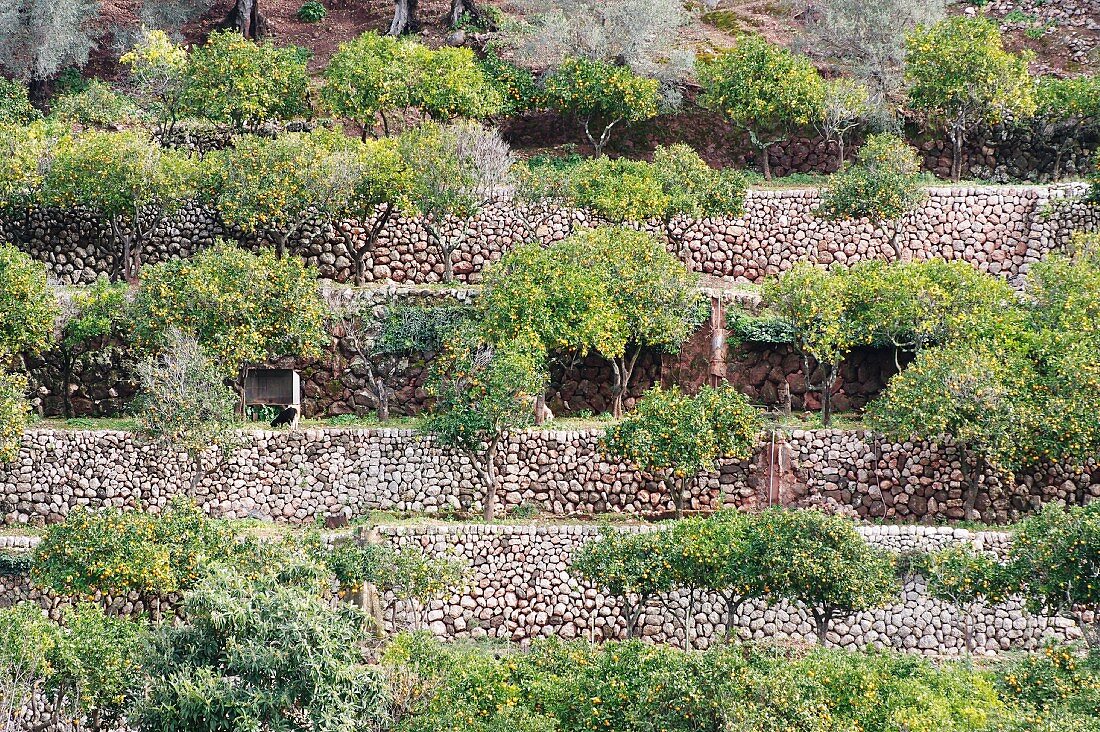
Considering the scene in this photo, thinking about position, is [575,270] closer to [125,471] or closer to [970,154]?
[125,471]

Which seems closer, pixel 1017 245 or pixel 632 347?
pixel 632 347

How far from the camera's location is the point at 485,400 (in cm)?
4619

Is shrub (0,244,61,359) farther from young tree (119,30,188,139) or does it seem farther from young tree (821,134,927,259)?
young tree (821,134,927,259)

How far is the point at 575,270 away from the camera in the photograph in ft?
163

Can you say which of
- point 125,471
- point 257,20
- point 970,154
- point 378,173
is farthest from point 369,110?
point 970,154

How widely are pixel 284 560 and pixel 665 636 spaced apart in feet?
37.1

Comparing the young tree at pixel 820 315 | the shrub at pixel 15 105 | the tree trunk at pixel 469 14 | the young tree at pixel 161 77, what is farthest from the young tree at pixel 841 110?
the shrub at pixel 15 105

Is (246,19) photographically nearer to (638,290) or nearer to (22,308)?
(22,308)

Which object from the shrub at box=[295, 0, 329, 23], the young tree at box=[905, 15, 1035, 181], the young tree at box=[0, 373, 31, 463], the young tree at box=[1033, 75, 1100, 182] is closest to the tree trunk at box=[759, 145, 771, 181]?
the young tree at box=[905, 15, 1035, 181]

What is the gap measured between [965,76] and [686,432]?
21.4 metres

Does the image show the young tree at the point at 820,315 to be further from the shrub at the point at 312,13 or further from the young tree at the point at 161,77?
the shrub at the point at 312,13

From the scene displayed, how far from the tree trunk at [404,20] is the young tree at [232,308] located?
22027mm

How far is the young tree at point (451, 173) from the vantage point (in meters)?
53.2

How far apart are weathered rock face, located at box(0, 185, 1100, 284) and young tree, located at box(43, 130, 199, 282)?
1.91 metres
